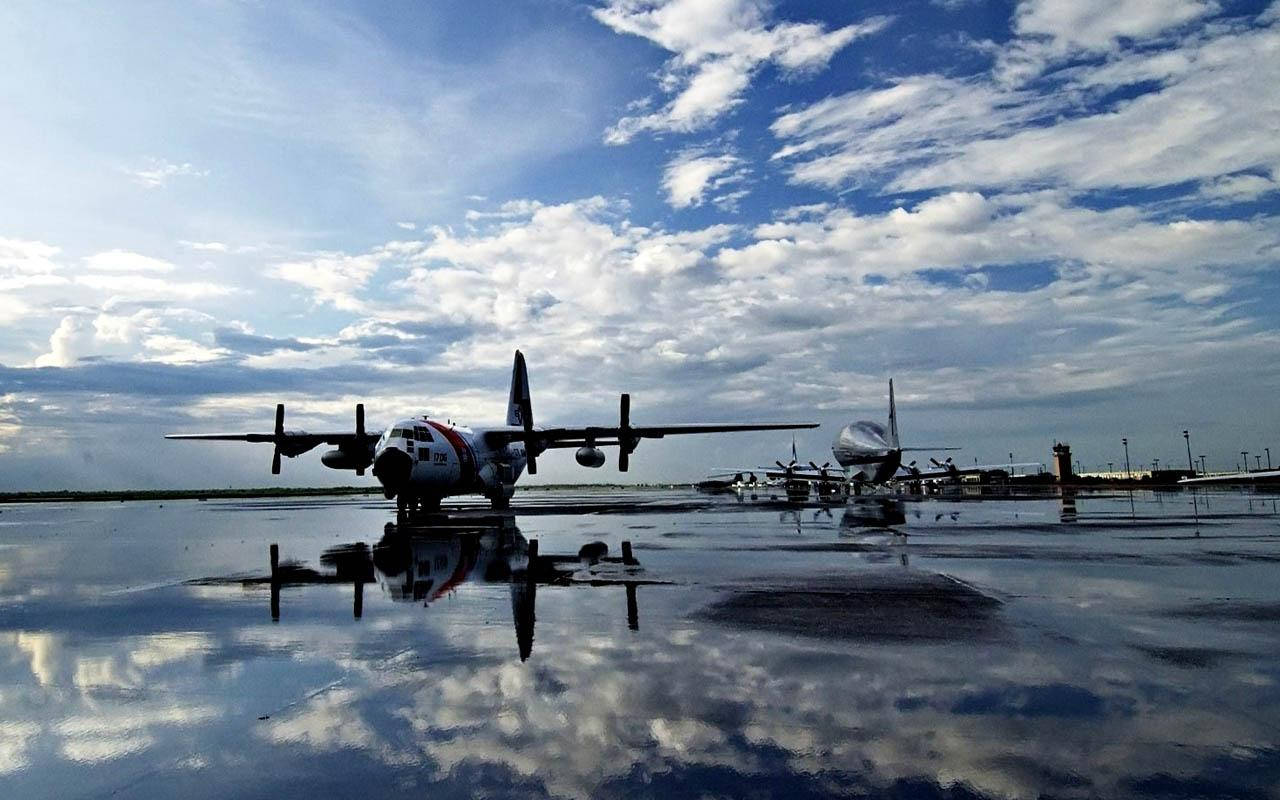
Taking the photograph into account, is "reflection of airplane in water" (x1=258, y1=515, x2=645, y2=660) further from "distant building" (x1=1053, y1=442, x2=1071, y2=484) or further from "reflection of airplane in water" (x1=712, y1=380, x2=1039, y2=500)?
"distant building" (x1=1053, y1=442, x2=1071, y2=484)

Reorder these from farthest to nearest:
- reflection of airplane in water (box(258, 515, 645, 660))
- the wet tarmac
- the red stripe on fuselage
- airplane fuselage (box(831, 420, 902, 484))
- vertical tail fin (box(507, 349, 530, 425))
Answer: airplane fuselage (box(831, 420, 902, 484)) < vertical tail fin (box(507, 349, 530, 425)) < the red stripe on fuselage < reflection of airplane in water (box(258, 515, 645, 660)) < the wet tarmac

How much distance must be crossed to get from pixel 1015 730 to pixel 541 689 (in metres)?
3.28

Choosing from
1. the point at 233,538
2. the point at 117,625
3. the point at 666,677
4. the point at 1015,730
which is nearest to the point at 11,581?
the point at 117,625

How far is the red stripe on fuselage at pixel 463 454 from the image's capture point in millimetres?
33062

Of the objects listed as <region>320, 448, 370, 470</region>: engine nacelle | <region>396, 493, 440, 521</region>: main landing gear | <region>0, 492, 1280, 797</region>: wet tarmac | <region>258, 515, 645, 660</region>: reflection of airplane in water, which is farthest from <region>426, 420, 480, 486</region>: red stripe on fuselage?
<region>0, 492, 1280, 797</region>: wet tarmac

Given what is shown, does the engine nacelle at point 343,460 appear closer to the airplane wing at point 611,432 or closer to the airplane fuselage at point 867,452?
the airplane wing at point 611,432

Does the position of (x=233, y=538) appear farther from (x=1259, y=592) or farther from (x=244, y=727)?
(x=1259, y=592)

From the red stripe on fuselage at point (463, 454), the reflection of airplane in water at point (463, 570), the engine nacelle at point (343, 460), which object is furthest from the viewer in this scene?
the engine nacelle at point (343, 460)

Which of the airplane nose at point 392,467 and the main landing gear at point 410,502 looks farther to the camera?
the main landing gear at point 410,502

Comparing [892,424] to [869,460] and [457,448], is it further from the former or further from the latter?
[457,448]

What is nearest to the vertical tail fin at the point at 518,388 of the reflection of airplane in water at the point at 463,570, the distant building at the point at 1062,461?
the reflection of airplane in water at the point at 463,570

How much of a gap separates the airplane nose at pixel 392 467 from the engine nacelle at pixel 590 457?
15.2 meters

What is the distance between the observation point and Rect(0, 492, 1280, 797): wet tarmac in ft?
13.2

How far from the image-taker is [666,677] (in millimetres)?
5902
